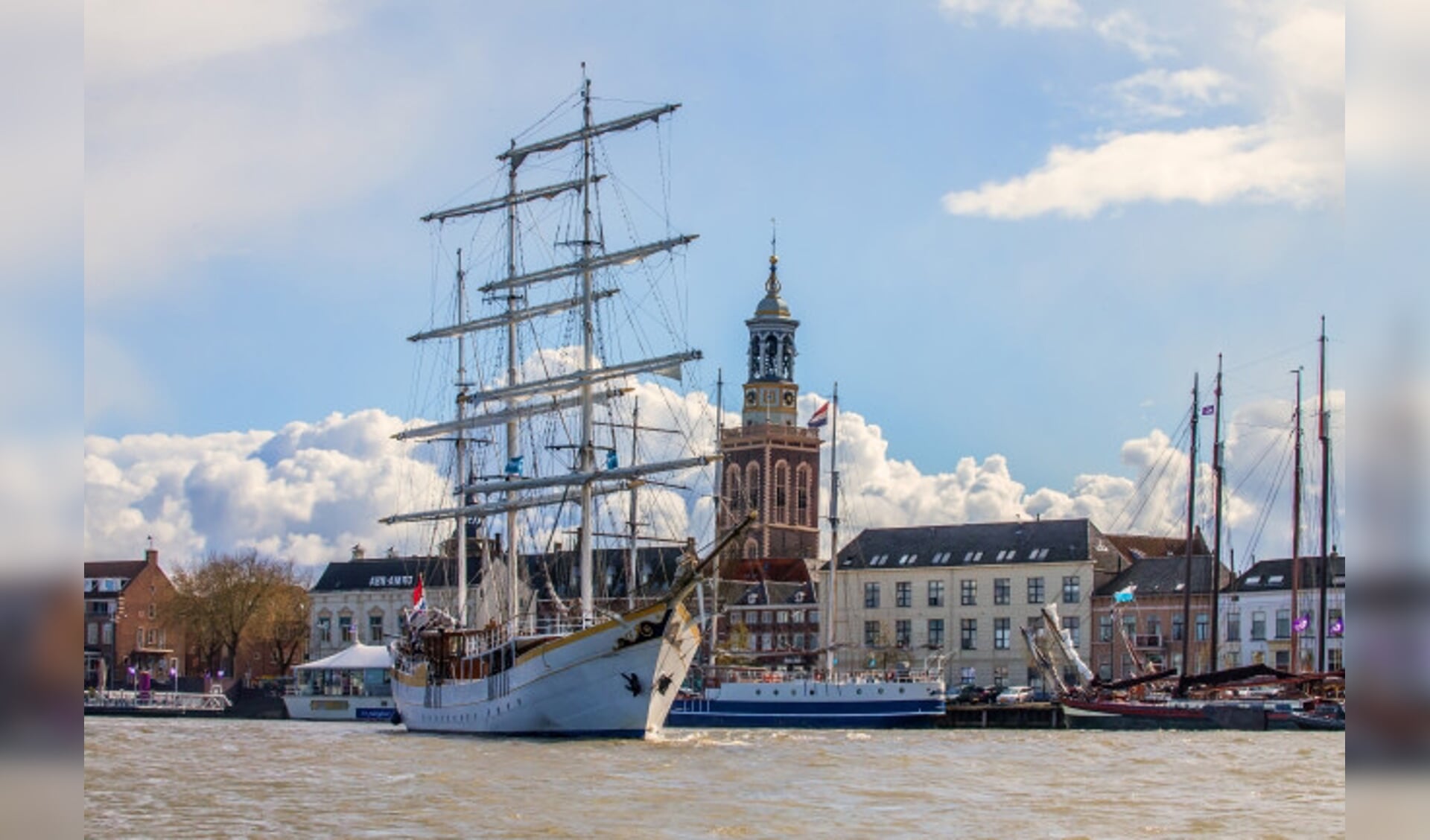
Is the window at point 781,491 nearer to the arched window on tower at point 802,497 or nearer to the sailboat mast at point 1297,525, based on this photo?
the arched window on tower at point 802,497

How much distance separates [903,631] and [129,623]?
206 feet

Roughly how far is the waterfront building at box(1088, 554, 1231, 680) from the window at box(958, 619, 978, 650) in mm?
8023

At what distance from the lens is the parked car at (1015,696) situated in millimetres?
99500

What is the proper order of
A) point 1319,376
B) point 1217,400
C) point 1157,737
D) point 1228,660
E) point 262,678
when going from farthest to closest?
1. point 262,678
2. point 1228,660
3. point 1217,400
4. point 1319,376
5. point 1157,737

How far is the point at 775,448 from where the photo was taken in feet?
522

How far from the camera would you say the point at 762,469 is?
520 feet

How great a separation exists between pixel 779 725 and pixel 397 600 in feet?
241

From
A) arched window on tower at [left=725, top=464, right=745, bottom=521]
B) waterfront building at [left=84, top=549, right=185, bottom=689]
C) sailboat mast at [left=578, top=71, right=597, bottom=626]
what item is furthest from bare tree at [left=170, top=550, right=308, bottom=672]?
sailboat mast at [left=578, top=71, right=597, bottom=626]

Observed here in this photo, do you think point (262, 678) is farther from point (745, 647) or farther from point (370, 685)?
point (745, 647)

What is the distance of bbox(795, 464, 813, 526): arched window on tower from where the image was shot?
6289 inches

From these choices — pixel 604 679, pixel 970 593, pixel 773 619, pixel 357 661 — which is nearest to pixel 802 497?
pixel 773 619

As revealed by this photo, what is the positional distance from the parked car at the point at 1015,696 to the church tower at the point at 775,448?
47626mm

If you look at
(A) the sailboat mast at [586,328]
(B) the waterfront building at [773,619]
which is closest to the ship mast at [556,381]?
(A) the sailboat mast at [586,328]

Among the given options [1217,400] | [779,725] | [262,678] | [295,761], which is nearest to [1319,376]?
[1217,400]
